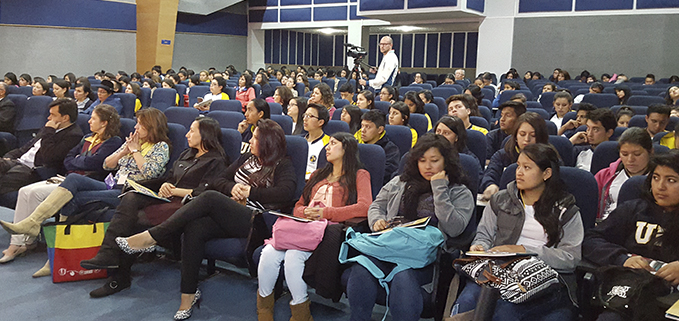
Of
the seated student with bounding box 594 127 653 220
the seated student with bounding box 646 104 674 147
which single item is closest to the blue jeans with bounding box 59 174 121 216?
the seated student with bounding box 594 127 653 220

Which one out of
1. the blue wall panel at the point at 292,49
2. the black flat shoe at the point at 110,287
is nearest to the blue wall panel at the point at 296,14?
the blue wall panel at the point at 292,49

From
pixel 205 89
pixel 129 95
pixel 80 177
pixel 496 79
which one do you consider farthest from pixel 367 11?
pixel 80 177

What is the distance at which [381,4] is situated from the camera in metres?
13.4

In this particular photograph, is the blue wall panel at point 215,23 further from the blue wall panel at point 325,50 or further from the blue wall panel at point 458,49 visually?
the blue wall panel at point 458,49

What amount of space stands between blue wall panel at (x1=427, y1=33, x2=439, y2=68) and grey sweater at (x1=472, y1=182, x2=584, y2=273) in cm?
1720

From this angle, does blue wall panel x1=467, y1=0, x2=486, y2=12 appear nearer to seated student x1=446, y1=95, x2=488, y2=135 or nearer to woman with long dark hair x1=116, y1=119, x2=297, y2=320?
seated student x1=446, y1=95, x2=488, y2=135

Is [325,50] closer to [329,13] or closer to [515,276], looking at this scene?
[329,13]

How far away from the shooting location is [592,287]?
6.89 feet

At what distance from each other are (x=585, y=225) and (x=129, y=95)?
5525mm

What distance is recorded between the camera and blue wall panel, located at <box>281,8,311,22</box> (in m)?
17.1

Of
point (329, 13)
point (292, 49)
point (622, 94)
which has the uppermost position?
point (329, 13)

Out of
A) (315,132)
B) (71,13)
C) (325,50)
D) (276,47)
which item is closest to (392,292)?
(315,132)

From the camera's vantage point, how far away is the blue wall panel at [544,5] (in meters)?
12.8

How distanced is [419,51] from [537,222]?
58.1 ft
